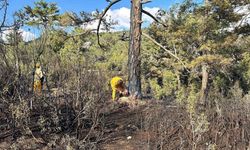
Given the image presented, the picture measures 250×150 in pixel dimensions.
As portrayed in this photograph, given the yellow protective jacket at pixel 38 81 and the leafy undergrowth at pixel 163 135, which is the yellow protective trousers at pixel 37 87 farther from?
the leafy undergrowth at pixel 163 135

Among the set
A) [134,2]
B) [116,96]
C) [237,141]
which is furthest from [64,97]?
[134,2]

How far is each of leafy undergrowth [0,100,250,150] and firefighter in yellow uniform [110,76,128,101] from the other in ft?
11.5

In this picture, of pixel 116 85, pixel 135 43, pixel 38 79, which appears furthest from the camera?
pixel 135 43

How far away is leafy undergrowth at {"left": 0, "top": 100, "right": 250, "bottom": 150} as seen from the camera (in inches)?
222

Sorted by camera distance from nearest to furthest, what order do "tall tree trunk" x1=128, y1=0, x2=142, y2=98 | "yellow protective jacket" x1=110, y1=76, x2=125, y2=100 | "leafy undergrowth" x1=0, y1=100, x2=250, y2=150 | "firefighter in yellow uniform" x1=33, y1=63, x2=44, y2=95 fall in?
"leafy undergrowth" x1=0, y1=100, x2=250, y2=150, "firefighter in yellow uniform" x1=33, y1=63, x2=44, y2=95, "yellow protective jacket" x1=110, y1=76, x2=125, y2=100, "tall tree trunk" x1=128, y1=0, x2=142, y2=98

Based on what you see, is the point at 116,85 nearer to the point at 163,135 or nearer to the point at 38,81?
the point at 38,81

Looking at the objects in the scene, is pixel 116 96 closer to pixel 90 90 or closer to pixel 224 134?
pixel 90 90

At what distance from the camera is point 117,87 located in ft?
36.2

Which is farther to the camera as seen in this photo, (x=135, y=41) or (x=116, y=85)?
(x=135, y=41)

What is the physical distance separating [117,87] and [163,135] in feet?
16.8

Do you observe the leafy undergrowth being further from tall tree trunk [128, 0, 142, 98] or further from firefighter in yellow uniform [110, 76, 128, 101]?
tall tree trunk [128, 0, 142, 98]

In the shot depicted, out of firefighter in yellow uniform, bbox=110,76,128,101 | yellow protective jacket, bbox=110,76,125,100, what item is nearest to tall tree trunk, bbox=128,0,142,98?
firefighter in yellow uniform, bbox=110,76,128,101

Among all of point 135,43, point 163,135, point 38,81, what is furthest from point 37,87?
point 135,43

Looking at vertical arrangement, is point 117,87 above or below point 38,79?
below
